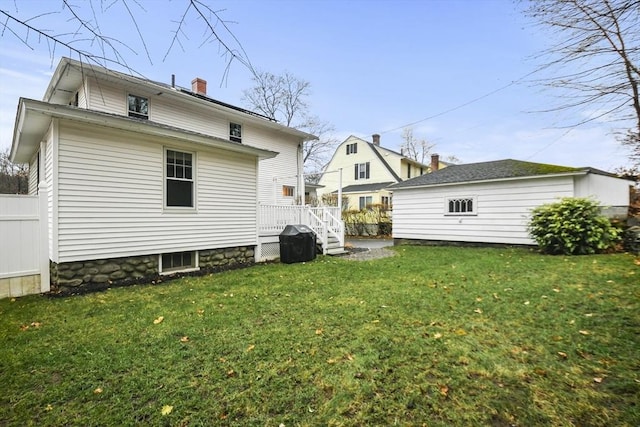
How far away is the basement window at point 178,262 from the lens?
7.28m

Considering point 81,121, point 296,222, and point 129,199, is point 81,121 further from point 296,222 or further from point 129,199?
point 296,222

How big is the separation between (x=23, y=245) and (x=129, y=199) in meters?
1.87

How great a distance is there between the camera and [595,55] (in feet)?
13.4

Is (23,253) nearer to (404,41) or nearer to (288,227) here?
(288,227)

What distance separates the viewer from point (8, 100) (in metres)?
2.63

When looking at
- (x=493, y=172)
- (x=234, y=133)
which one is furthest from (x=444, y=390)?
(x=234, y=133)

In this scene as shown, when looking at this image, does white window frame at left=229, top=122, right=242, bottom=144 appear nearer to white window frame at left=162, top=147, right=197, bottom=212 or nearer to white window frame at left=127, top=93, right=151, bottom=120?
white window frame at left=127, top=93, right=151, bottom=120

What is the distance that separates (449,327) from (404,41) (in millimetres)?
8016

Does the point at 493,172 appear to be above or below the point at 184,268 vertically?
above

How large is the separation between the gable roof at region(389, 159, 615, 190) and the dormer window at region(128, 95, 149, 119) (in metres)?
10.5

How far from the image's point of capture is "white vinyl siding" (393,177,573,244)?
10.2 meters

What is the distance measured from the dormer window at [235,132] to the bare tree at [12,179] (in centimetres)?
1711

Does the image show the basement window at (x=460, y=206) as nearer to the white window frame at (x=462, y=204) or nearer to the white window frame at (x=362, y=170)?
the white window frame at (x=462, y=204)

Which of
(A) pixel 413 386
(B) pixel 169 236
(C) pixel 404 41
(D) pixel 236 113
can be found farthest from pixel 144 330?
(D) pixel 236 113
